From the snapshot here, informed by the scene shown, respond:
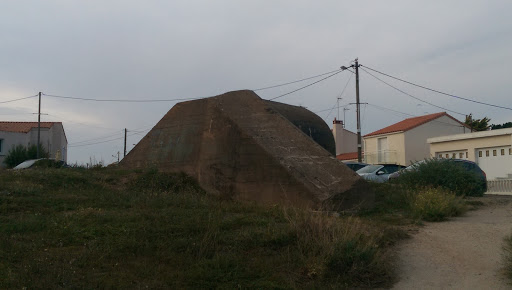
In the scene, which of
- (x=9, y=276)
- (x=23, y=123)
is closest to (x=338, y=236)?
(x=9, y=276)

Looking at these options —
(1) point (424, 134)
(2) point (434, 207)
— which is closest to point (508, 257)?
(2) point (434, 207)

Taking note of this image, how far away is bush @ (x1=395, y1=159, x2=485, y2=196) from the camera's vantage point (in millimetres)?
13203

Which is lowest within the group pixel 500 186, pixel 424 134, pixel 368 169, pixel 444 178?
pixel 500 186

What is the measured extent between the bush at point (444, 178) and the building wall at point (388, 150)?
20384mm

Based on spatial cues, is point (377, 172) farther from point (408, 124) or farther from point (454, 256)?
point (408, 124)

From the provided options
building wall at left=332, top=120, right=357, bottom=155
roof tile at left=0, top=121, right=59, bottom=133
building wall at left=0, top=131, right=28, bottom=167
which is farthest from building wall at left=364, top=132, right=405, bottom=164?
roof tile at left=0, top=121, right=59, bottom=133

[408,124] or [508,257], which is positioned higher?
[408,124]

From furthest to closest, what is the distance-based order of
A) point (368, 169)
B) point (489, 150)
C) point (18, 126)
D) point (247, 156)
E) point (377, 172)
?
point (18, 126) < point (489, 150) < point (368, 169) < point (377, 172) < point (247, 156)

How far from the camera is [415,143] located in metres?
34.2

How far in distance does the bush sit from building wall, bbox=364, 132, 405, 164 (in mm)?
20384

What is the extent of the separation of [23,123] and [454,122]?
36.6m

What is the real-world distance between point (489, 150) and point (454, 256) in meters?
21.3

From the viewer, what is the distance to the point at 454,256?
7281 millimetres

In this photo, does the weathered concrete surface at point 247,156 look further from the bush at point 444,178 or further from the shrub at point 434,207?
the bush at point 444,178
